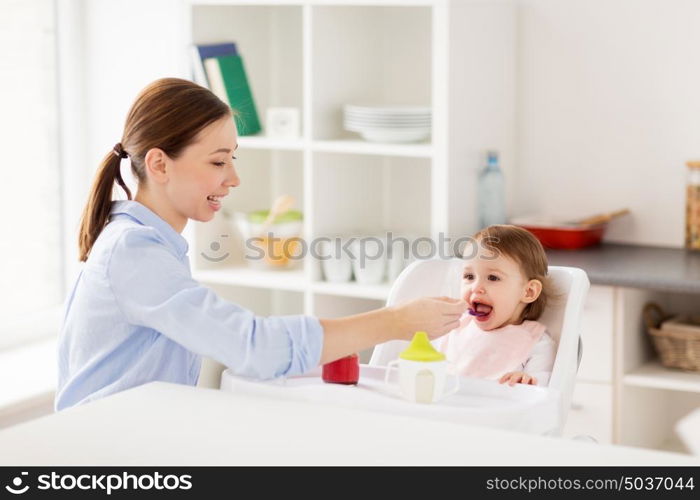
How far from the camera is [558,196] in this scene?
3.46 m

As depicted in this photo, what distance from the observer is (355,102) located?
3.47m

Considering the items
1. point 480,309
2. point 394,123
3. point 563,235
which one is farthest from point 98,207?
point 563,235

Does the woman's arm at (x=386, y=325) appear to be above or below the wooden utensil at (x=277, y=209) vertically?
below

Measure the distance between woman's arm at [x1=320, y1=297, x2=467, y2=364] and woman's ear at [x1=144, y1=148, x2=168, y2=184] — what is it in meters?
0.42

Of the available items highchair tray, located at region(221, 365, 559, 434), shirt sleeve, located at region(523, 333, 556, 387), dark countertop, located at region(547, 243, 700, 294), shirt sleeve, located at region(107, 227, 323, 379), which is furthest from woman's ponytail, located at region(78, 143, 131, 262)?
dark countertop, located at region(547, 243, 700, 294)

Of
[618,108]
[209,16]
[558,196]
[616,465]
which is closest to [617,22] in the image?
[618,108]

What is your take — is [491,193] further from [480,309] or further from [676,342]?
[480,309]

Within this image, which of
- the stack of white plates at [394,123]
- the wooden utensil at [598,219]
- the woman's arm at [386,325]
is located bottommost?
the woman's arm at [386,325]

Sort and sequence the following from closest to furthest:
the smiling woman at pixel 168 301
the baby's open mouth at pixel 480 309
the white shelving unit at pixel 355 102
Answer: the smiling woman at pixel 168 301 → the baby's open mouth at pixel 480 309 → the white shelving unit at pixel 355 102

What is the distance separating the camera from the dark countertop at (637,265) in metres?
2.83

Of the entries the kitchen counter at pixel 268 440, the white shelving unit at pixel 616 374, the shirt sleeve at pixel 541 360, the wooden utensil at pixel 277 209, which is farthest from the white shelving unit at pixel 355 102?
the kitchen counter at pixel 268 440

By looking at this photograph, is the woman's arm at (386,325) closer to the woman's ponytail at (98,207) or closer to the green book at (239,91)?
the woman's ponytail at (98,207)

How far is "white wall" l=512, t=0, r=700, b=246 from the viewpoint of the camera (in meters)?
3.22
